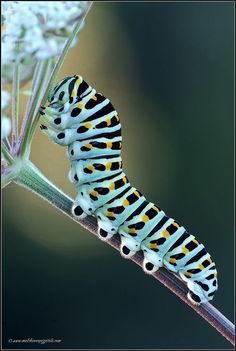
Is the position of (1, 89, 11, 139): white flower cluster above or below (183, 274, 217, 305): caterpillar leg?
above

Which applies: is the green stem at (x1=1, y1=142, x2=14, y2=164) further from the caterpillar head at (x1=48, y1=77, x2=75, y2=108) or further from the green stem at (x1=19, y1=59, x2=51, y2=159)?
the caterpillar head at (x1=48, y1=77, x2=75, y2=108)

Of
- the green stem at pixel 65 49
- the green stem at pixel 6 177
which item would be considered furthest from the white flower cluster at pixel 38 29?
the green stem at pixel 6 177

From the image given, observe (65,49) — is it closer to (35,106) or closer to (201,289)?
(35,106)

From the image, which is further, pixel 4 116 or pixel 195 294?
pixel 195 294

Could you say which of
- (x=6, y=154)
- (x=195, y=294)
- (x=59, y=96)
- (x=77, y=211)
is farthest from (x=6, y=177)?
(x=195, y=294)

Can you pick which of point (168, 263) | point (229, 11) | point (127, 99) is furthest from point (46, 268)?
point (168, 263)

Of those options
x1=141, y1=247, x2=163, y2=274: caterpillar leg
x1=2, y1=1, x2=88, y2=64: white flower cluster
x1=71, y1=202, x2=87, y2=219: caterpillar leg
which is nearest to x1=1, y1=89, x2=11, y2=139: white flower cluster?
x1=2, y1=1, x2=88, y2=64: white flower cluster
